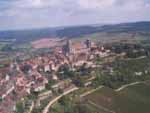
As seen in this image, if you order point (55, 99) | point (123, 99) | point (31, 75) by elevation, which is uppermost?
point (31, 75)

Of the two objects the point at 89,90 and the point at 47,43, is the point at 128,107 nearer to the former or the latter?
the point at 89,90

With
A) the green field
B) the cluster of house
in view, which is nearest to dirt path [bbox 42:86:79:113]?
the cluster of house

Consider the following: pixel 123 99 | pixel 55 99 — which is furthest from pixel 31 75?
pixel 123 99

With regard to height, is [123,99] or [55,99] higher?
[123,99]

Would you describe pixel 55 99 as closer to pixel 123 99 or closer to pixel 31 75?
pixel 123 99

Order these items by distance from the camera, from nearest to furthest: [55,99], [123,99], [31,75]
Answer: [123,99] < [55,99] < [31,75]

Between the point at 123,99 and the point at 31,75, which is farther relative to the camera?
the point at 31,75
